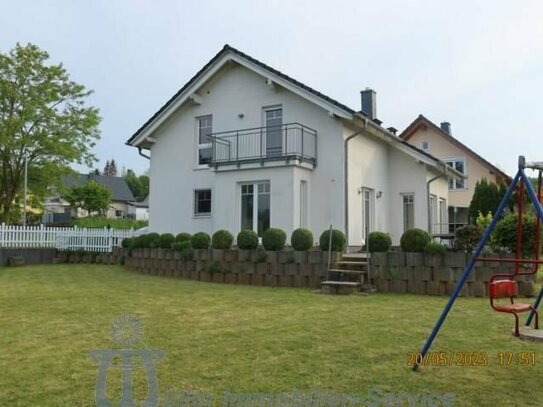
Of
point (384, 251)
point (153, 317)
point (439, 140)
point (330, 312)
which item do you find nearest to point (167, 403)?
point (153, 317)

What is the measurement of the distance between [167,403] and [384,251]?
8516 mm

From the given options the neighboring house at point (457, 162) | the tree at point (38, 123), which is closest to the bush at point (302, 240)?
the tree at point (38, 123)

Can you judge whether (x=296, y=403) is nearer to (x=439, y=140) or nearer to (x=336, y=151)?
(x=336, y=151)

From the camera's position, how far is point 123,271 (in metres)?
15.9

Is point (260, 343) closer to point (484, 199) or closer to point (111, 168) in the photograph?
point (484, 199)

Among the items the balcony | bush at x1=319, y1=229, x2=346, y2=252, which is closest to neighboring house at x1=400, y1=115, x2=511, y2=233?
the balcony

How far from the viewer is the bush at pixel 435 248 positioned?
10.8 metres

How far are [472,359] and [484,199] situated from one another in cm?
2275

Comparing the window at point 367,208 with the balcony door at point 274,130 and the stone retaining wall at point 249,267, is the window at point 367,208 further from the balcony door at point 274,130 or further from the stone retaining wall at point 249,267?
the stone retaining wall at point 249,267

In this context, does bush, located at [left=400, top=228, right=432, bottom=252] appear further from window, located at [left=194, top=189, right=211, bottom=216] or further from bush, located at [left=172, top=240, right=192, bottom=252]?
window, located at [left=194, top=189, right=211, bottom=216]

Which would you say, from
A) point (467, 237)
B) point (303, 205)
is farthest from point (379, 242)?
point (303, 205)

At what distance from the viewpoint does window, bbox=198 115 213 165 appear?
723 inches

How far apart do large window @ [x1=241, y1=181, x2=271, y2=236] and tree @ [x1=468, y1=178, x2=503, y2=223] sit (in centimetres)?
1444

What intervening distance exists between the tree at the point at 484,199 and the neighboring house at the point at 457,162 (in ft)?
13.1
